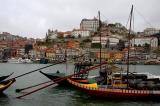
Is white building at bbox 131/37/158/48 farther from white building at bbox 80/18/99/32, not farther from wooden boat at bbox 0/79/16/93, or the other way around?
wooden boat at bbox 0/79/16/93

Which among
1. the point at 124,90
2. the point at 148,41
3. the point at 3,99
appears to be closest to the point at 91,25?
the point at 148,41

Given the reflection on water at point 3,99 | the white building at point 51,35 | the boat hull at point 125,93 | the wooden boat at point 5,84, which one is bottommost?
the reflection on water at point 3,99

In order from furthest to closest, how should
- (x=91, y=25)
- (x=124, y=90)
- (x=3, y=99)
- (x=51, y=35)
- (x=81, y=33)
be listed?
(x=91, y=25)
(x=51, y=35)
(x=81, y=33)
(x=3, y=99)
(x=124, y=90)

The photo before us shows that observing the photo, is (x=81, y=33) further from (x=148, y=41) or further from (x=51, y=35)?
(x=148, y=41)

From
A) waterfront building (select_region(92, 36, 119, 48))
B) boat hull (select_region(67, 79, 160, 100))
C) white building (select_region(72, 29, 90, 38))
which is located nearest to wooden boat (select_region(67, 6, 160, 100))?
boat hull (select_region(67, 79, 160, 100))

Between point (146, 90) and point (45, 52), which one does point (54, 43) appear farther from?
point (146, 90)

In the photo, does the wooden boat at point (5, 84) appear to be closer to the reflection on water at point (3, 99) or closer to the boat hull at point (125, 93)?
the reflection on water at point (3, 99)

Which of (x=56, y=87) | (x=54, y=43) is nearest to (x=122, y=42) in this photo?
(x=54, y=43)

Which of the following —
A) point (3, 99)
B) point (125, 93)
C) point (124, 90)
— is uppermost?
point (124, 90)

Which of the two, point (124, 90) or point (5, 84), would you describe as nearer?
point (124, 90)

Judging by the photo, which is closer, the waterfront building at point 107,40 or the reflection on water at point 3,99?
the reflection on water at point 3,99

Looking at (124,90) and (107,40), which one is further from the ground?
(107,40)

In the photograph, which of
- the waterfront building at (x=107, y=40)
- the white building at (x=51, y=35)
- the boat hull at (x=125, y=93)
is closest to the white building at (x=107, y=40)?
the waterfront building at (x=107, y=40)

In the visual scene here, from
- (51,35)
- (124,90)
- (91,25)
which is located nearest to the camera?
(124,90)
